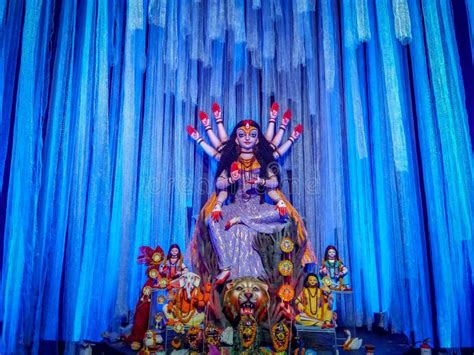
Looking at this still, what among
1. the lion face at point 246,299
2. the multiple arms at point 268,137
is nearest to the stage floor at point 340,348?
the lion face at point 246,299

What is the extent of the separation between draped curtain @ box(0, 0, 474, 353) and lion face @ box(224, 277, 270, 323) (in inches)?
34.7

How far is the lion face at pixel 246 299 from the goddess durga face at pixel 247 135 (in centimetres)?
154

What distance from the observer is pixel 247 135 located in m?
4.79

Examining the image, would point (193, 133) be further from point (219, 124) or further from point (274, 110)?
point (274, 110)

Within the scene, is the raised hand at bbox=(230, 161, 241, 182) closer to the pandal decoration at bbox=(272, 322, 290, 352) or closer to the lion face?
the lion face

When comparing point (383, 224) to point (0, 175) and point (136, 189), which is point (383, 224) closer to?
point (136, 189)

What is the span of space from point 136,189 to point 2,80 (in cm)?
146

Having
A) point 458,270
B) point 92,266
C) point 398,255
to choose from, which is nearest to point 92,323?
point 92,266

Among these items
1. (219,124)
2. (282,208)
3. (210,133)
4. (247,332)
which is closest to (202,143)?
(210,133)

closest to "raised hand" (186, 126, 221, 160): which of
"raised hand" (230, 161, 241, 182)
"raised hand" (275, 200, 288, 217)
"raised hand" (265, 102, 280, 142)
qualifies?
"raised hand" (230, 161, 241, 182)

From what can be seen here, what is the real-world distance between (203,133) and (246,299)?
2038 millimetres

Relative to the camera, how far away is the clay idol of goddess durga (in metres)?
4.43

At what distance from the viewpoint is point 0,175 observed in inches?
160

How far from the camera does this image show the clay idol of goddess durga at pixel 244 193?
4430mm
